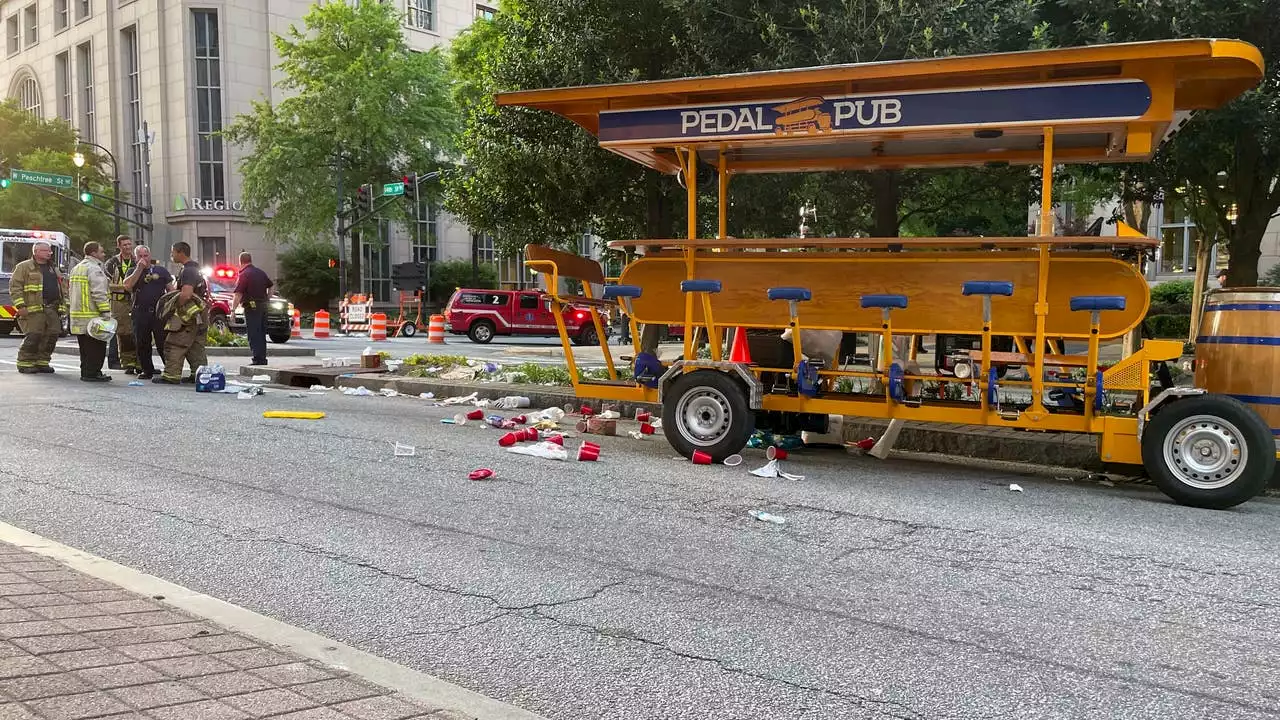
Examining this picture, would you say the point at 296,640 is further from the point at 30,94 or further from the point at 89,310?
the point at 30,94

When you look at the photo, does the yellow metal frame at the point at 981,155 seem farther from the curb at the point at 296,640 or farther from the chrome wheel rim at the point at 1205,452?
the curb at the point at 296,640

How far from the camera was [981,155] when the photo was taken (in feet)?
28.7

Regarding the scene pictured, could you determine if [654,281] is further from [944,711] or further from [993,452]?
[944,711]

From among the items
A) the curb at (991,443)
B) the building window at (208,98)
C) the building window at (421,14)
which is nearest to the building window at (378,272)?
the building window at (208,98)

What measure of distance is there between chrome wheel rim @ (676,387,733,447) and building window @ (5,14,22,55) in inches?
2941

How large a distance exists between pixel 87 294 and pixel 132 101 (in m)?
46.7

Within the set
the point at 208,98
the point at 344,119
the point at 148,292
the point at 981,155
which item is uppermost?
the point at 208,98

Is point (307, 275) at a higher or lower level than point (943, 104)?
higher

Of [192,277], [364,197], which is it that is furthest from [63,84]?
[192,277]

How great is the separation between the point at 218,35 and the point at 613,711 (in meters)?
52.5

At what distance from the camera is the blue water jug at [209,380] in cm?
1182

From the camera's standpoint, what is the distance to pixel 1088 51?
6488 mm

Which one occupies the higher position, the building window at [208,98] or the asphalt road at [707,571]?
the building window at [208,98]

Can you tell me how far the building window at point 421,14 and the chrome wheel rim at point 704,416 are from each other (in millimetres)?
50538
